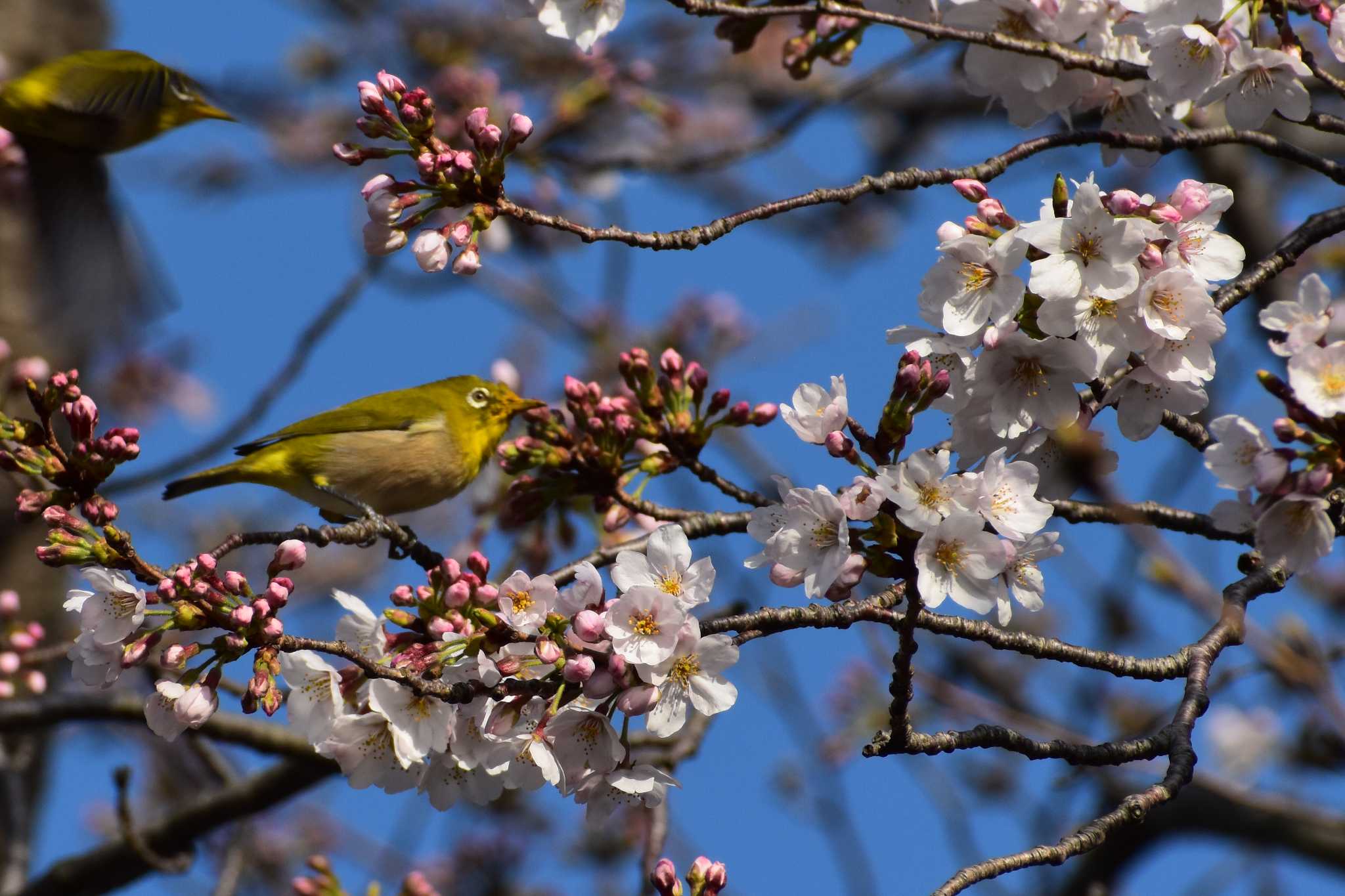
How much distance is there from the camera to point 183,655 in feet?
8.16

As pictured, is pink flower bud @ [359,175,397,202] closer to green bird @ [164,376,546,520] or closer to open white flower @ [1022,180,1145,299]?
open white flower @ [1022,180,1145,299]

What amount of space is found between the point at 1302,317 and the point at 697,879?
5.10 ft

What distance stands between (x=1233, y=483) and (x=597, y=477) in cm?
177

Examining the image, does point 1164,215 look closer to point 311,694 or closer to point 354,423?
point 311,694

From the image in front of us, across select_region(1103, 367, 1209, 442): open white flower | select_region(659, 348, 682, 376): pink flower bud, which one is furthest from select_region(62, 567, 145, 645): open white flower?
select_region(1103, 367, 1209, 442): open white flower

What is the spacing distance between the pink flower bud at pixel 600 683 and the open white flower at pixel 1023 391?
2.93 feet

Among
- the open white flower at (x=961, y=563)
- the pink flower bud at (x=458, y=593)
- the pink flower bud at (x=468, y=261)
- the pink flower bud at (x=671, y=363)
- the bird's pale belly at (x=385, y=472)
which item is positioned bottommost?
the bird's pale belly at (x=385, y=472)

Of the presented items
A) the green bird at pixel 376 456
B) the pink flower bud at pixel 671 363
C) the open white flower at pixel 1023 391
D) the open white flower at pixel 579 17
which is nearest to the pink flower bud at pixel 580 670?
the open white flower at pixel 1023 391

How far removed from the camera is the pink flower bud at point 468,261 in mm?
2707

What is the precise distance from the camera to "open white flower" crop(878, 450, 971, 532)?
87.3 inches

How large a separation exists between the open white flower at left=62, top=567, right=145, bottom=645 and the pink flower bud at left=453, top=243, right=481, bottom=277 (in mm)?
906

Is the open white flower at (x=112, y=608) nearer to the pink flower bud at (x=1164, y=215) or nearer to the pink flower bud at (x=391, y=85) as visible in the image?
the pink flower bud at (x=391, y=85)

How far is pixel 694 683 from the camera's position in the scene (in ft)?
8.03

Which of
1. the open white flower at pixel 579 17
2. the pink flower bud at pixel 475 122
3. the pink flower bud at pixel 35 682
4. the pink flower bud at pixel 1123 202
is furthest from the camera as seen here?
the pink flower bud at pixel 35 682
